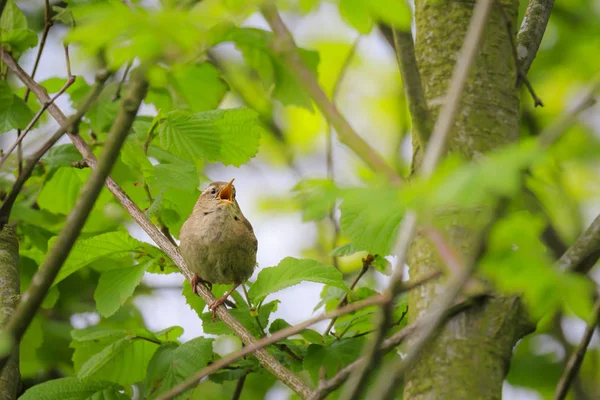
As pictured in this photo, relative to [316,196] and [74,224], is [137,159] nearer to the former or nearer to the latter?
[74,224]

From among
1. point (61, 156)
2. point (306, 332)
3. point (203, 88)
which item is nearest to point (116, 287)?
point (61, 156)

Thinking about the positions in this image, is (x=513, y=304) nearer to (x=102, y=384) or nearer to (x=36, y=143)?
(x=102, y=384)

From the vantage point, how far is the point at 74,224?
6.97 feet

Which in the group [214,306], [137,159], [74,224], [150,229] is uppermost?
[74,224]

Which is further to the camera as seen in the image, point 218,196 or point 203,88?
point 218,196

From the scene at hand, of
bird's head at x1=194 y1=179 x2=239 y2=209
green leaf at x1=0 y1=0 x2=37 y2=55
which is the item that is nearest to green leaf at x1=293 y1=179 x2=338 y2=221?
green leaf at x1=0 y1=0 x2=37 y2=55

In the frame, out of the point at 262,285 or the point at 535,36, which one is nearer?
the point at 535,36

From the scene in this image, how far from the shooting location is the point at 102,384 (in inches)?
139

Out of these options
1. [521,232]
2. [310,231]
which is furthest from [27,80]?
[310,231]

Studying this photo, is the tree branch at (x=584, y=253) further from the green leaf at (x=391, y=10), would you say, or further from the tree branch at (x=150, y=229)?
the tree branch at (x=150, y=229)

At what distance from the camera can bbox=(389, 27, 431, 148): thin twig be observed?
8.54ft

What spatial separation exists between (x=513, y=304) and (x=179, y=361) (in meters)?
1.56

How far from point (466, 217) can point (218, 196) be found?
3.12 meters

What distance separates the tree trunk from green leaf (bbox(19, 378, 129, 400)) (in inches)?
5.8
